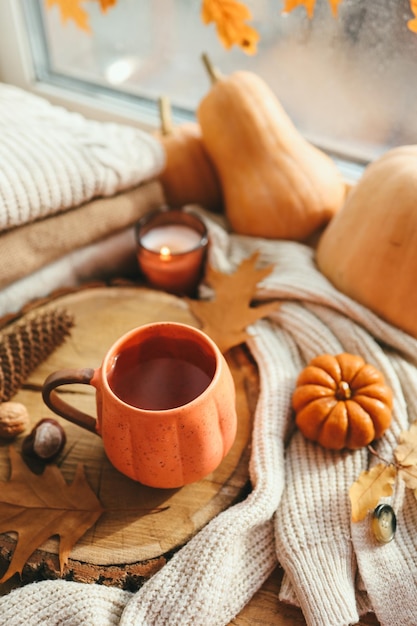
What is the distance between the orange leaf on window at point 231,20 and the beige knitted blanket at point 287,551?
23.4 inches

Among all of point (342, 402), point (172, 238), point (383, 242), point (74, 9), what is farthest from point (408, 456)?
point (74, 9)

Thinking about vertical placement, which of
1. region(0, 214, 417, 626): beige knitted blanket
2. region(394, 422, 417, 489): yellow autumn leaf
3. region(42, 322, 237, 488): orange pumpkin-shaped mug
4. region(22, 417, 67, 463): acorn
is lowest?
region(0, 214, 417, 626): beige knitted blanket

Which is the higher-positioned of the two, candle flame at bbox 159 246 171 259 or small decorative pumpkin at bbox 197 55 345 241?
small decorative pumpkin at bbox 197 55 345 241

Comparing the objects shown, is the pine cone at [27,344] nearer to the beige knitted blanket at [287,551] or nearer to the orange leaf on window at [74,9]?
the beige knitted blanket at [287,551]

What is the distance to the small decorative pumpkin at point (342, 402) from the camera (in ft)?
2.34

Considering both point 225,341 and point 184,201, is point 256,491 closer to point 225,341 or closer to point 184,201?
point 225,341

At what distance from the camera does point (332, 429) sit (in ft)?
2.34

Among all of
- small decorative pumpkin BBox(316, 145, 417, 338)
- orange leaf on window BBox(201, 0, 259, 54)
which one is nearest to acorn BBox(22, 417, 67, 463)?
small decorative pumpkin BBox(316, 145, 417, 338)

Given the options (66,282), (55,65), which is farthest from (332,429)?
(55,65)

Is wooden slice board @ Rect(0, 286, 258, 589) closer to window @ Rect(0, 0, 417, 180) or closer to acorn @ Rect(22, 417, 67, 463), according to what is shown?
acorn @ Rect(22, 417, 67, 463)

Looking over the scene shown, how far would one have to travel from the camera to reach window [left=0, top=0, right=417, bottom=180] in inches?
39.6

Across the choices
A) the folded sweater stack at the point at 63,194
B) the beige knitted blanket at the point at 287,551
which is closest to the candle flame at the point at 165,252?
the folded sweater stack at the point at 63,194

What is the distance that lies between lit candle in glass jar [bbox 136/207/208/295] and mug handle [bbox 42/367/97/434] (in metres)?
0.35

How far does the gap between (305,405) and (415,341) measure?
0.21 metres
